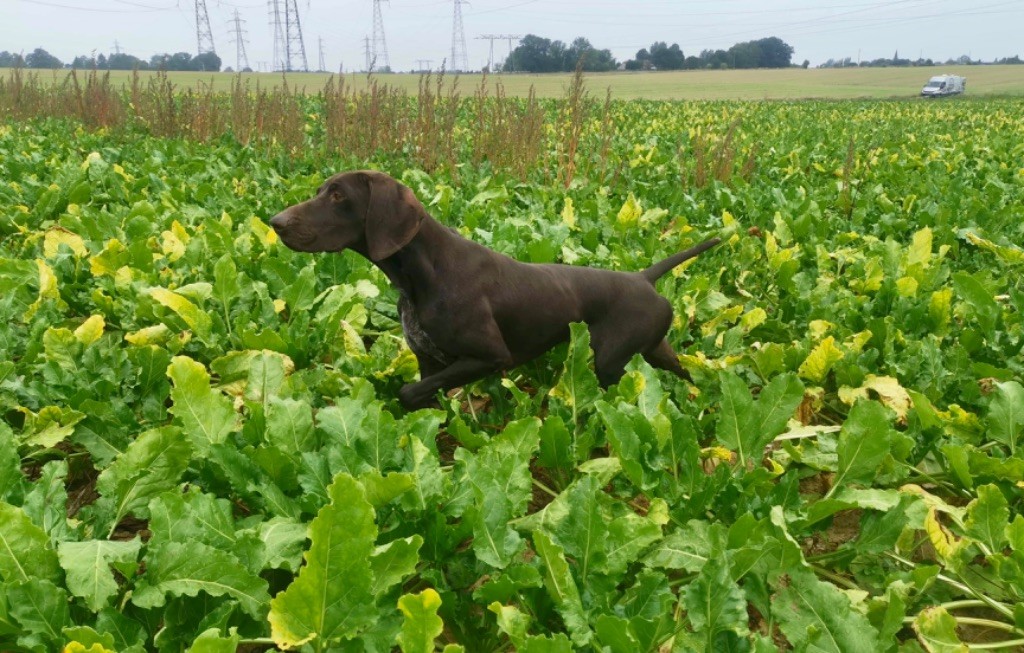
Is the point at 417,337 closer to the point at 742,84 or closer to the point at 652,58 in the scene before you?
the point at 742,84

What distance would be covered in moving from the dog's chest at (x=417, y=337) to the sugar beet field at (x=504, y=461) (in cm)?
16

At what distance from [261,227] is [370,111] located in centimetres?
495

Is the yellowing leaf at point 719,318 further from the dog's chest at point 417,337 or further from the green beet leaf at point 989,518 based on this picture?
the green beet leaf at point 989,518

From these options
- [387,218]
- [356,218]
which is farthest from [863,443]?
[356,218]

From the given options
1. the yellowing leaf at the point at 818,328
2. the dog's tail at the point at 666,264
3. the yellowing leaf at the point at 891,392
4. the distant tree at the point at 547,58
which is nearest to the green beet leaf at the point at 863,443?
the yellowing leaf at the point at 891,392

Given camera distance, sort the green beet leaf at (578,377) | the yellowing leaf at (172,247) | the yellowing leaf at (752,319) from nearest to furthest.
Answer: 1. the green beet leaf at (578,377)
2. the yellowing leaf at (752,319)
3. the yellowing leaf at (172,247)

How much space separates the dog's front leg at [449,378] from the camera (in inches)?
110

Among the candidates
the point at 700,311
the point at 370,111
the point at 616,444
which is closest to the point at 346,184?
the point at 616,444

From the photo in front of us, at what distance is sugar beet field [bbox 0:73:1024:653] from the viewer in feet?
5.42

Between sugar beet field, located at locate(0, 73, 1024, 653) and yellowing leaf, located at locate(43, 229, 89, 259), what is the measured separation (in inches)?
1.1

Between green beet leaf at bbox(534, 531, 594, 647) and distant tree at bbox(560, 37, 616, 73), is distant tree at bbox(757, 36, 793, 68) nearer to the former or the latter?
distant tree at bbox(560, 37, 616, 73)

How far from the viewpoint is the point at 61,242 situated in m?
4.34

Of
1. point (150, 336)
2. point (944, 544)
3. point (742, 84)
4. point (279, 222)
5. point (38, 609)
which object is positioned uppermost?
point (742, 84)

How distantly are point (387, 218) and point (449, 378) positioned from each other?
2.06ft
